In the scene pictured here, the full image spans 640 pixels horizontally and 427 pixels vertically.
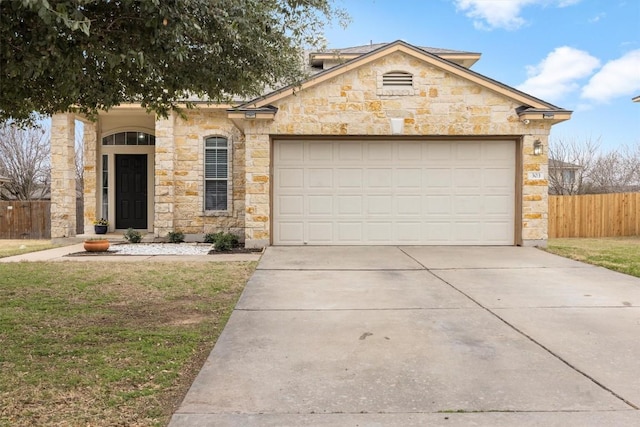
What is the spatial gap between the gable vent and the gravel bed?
571 cm

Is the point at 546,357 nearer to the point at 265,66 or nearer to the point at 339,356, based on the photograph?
the point at 339,356

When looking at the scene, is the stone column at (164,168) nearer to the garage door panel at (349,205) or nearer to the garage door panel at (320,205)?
the garage door panel at (320,205)

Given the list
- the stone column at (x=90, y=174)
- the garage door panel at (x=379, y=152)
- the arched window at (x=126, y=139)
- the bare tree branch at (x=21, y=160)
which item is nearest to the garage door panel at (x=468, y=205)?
the garage door panel at (x=379, y=152)

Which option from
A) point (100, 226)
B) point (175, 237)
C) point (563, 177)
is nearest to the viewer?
point (175, 237)

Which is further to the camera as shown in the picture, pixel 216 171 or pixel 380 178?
pixel 216 171

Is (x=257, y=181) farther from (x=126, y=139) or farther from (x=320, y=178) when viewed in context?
(x=126, y=139)

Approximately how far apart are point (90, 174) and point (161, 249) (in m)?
4.37

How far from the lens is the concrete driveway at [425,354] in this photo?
10.0 feet

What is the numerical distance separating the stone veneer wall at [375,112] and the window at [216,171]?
257 centimetres

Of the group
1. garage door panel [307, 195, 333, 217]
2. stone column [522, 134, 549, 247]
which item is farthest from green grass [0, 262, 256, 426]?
stone column [522, 134, 549, 247]

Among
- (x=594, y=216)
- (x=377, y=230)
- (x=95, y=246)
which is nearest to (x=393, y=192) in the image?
(x=377, y=230)

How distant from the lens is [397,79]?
11102 mm

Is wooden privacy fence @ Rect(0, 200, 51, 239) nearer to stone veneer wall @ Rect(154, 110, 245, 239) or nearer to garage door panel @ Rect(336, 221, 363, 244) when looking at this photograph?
stone veneer wall @ Rect(154, 110, 245, 239)

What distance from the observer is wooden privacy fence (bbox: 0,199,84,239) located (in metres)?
18.1
